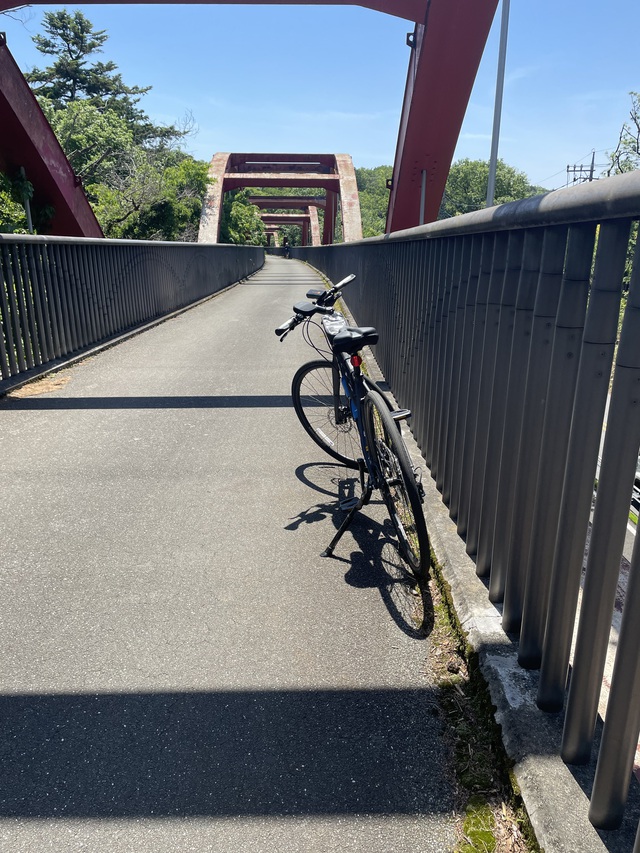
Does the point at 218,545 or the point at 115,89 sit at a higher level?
the point at 115,89

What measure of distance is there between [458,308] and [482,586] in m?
1.36

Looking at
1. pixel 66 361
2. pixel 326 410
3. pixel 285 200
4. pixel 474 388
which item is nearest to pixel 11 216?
pixel 66 361

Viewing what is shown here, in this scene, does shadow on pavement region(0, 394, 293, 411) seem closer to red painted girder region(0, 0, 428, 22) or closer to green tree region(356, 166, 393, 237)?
red painted girder region(0, 0, 428, 22)

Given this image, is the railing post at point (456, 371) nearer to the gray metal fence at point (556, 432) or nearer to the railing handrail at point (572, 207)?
the gray metal fence at point (556, 432)

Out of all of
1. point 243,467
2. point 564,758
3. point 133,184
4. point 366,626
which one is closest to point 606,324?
point 564,758

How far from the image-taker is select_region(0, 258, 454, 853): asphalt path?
1891mm

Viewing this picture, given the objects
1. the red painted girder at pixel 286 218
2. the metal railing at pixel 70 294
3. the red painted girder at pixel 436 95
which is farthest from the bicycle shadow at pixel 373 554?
the red painted girder at pixel 286 218

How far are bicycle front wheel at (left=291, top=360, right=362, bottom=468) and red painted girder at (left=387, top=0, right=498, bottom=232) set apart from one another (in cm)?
828

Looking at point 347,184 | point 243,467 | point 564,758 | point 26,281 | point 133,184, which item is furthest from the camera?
point 347,184

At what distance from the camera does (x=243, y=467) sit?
478 cm

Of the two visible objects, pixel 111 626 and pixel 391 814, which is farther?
pixel 111 626

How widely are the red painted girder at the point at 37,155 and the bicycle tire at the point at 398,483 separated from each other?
417 inches

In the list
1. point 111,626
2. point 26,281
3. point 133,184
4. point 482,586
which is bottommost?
point 111,626

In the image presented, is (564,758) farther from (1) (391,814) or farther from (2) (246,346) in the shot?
(2) (246,346)
